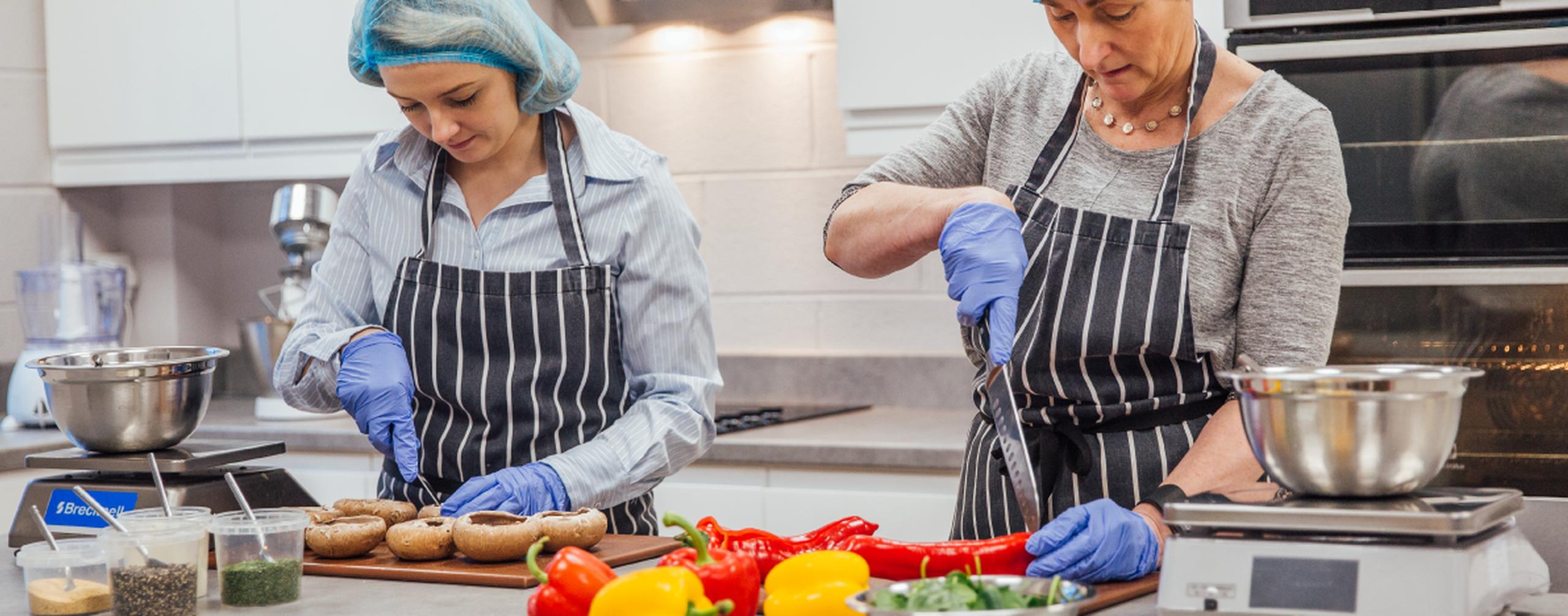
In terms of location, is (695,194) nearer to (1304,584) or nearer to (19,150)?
(19,150)

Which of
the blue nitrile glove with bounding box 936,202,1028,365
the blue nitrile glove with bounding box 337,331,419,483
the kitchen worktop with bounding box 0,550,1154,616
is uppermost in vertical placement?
the blue nitrile glove with bounding box 936,202,1028,365

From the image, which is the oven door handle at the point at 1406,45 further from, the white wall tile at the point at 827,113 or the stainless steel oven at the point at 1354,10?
the white wall tile at the point at 827,113

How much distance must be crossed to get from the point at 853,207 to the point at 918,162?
0.12 metres

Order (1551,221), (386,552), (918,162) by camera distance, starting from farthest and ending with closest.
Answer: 1. (1551,221)
2. (918,162)
3. (386,552)

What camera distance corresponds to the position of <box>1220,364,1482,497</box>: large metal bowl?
111cm

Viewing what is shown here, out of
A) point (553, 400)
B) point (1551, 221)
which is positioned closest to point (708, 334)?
point (553, 400)

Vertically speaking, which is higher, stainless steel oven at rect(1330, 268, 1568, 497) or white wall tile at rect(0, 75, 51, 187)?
white wall tile at rect(0, 75, 51, 187)

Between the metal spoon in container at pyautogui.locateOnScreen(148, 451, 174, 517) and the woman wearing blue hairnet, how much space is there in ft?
0.76

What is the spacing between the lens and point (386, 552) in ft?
5.31

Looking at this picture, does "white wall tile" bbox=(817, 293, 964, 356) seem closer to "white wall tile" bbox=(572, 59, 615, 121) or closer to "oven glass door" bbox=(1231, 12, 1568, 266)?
"white wall tile" bbox=(572, 59, 615, 121)

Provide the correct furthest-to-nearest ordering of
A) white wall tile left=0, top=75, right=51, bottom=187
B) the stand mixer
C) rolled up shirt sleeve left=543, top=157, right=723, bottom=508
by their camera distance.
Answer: white wall tile left=0, top=75, right=51, bottom=187 → the stand mixer → rolled up shirt sleeve left=543, top=157, right=723, bottom=508

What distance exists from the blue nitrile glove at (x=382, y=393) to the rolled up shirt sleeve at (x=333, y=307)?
0.30 ft

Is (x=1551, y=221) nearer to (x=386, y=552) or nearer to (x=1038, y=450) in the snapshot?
(x=1038, y=450)

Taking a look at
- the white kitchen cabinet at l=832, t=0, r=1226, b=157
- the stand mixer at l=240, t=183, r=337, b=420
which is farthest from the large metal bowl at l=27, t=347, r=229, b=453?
the stand mixer at l=240, t=183, r=337, b=420
